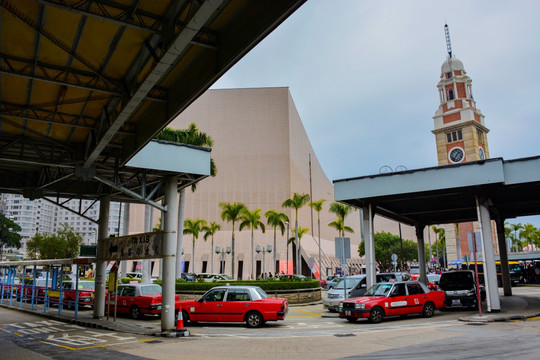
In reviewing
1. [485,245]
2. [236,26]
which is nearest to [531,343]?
[485,245]

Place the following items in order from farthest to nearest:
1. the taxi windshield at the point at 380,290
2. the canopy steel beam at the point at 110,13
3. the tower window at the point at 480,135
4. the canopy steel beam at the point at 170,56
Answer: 1. the tower window at the point at 480,135
2. the taxi windshield at the point at 380,290
3. the canopy steel beam at the point at 110,13
4. the canopy steel beam at the point at 170,56

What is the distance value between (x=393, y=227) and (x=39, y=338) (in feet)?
493

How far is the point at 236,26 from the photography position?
7621 mm

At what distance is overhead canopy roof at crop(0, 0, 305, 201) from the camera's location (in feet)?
23.3

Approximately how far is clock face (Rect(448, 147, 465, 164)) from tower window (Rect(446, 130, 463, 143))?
240 centimetres

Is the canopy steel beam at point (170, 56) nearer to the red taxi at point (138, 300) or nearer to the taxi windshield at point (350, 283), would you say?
the red taxi at point (138, 300)

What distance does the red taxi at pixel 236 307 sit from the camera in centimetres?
Result: 1599

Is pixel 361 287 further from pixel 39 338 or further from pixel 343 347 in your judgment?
pixel 39 338

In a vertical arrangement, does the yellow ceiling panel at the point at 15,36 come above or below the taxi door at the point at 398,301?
above

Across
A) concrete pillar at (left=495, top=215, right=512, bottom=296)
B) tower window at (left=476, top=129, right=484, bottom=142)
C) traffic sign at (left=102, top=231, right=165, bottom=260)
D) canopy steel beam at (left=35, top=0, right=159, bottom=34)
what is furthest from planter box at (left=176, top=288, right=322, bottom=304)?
tower window at (left=476, top=129, right=484, bottom=142)

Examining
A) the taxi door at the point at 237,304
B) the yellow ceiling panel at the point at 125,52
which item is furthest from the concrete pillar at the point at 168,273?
the yellow ceiling panel at the point at 125,52

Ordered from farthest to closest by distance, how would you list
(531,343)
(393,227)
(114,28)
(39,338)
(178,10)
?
(393,227)
(39,338)
(531,343)
(114,28)
(178,10)

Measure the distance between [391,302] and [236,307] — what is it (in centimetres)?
627

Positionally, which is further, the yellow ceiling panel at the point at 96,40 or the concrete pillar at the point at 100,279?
the concrete pillar at the point at 100,279
